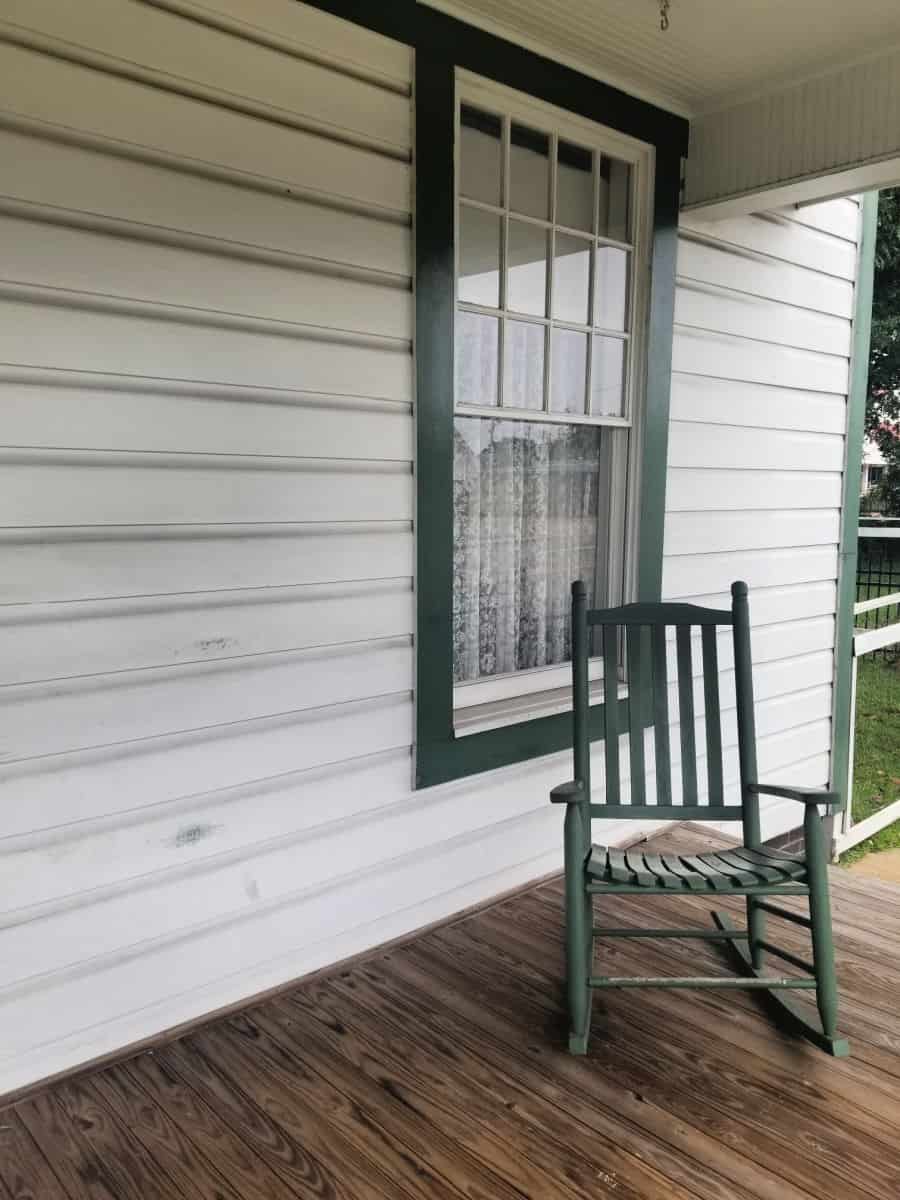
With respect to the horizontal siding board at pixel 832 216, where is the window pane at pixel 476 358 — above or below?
below

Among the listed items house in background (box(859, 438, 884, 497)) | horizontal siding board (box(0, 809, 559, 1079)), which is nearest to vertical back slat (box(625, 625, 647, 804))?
horizontal siding board (box(0, 809, 559, 1079))

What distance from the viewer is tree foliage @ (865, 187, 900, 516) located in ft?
35.7

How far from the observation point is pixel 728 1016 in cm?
240

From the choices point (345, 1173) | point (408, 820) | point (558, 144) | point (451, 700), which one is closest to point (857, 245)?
point (558, 144)

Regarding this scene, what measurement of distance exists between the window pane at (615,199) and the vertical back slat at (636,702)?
1415 millimetres

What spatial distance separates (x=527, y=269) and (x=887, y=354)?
11.1m

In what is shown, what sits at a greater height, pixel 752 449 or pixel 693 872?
pixel 752 449

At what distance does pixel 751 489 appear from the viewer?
3.88 meters

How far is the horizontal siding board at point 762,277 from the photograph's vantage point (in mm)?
3494

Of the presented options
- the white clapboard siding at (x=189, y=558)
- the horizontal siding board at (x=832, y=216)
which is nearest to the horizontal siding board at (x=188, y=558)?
the white clapboard siding at (x=189, y=558)

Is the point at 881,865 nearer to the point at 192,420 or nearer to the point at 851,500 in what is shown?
the point at 851,500

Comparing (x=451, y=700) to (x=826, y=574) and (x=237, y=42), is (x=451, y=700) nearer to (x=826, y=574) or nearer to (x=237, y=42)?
(x=237, y=42)

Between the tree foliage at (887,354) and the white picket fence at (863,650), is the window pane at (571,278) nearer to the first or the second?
the white picket fence at (863,650)

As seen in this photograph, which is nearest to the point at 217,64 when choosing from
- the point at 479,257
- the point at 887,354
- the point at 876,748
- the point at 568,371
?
the point at 479,257
